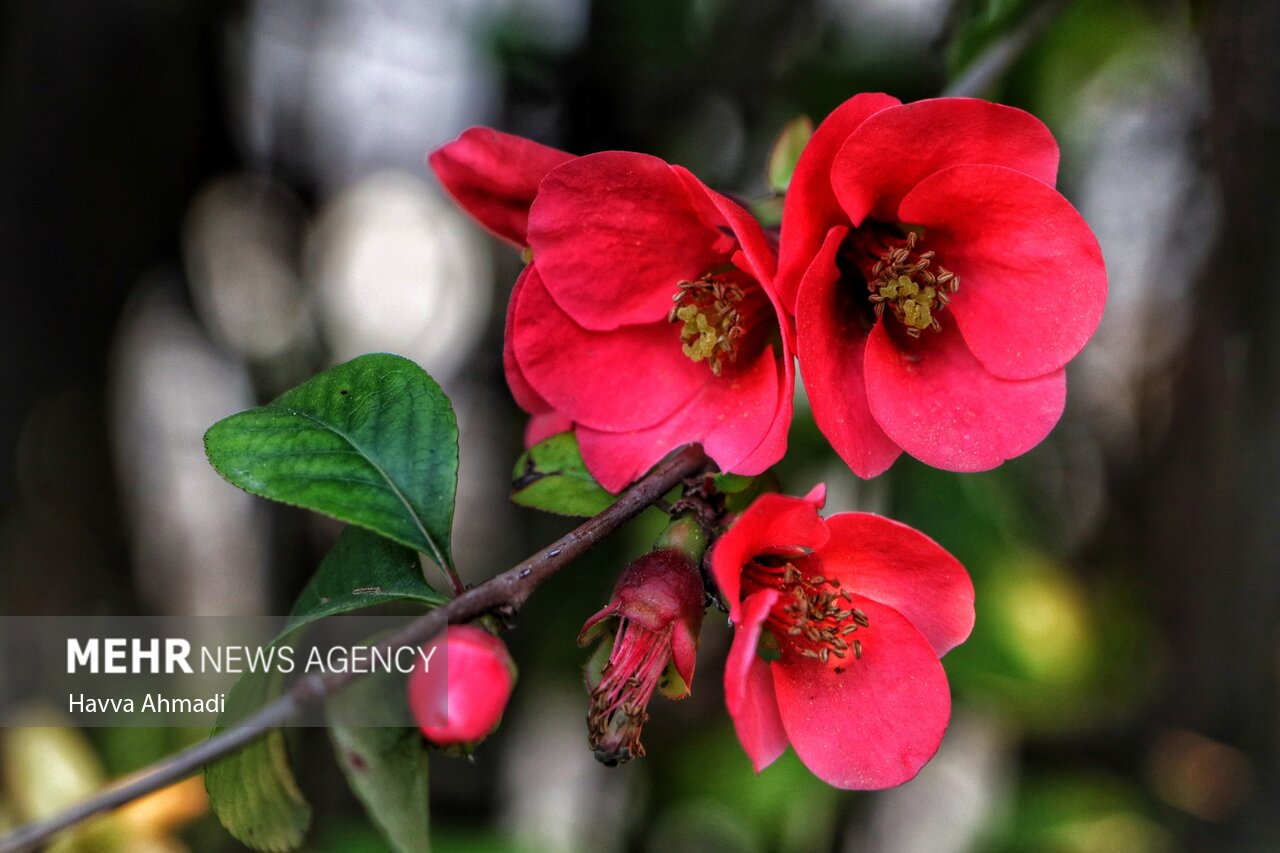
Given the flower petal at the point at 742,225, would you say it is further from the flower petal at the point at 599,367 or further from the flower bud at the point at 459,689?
the flower bud at the point at 459,689

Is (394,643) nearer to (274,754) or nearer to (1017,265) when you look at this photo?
(274,754)

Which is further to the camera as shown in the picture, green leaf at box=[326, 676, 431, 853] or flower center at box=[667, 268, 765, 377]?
flower center at box=[667, 268, 765, 377]

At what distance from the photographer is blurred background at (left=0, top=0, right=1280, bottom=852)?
161 cm

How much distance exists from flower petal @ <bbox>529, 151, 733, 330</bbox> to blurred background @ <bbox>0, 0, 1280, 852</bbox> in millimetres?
744

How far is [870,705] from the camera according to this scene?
650 mm

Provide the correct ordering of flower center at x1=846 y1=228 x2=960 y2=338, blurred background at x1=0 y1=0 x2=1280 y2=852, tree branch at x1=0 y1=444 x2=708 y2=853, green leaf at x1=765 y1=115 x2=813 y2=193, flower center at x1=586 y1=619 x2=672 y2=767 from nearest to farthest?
tree branch at x1=0 y1=444 x2=708 y2=853 < flower center at x1=586 y1=619 x2=672 y2=767 < flower center at x1=846 y1=228 x2=960 y2=338 < green leaf at x1=765 y1=115 x2=813 y2=193 < blurred background at x1=0 y1=0 x2=1280 y2=852

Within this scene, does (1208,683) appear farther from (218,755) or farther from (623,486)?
(218,755)

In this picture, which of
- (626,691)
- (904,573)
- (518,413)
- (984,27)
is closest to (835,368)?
(904,573)

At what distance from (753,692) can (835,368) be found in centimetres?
22

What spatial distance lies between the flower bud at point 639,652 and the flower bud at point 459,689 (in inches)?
2.7

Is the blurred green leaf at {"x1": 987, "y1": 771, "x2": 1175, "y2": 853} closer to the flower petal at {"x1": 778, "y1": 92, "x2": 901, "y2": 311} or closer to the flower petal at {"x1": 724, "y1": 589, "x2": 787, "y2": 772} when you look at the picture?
the flower petal at {"x1": 724, "y1": 589, "x2": 787, "y2": 772}

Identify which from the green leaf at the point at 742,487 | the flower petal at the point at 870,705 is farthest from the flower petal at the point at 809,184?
the flower petal at the point at 870,705

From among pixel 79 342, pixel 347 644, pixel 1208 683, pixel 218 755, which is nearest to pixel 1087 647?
pixel 1208 683

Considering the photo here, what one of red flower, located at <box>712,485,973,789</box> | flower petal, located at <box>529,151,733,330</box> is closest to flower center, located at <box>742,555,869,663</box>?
red flower, located at <box>712,485,973,789</box>
